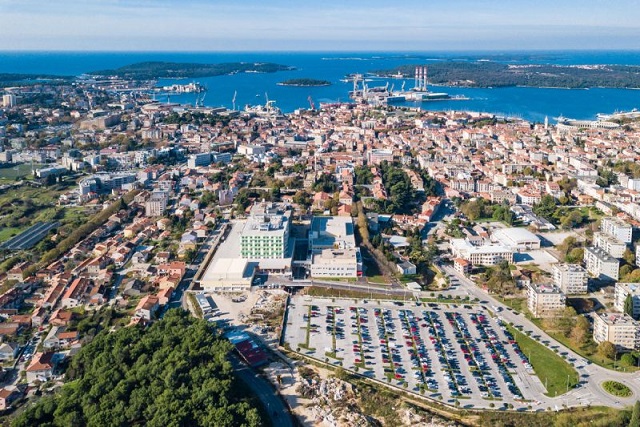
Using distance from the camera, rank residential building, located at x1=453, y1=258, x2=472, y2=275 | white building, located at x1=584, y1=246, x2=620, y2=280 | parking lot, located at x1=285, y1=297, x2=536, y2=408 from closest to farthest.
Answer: parking lot, located at x1=285, y1=297, x2=536, y2=408 < white building, located at x1=584, y1=246, x2=620, y2=280 < residential building, located at x1=453, y1=258, x2=472, y2=275

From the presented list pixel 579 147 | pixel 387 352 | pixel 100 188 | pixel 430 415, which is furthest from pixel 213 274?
pixel 579 147

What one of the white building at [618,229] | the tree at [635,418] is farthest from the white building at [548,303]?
the white building at [618,229]

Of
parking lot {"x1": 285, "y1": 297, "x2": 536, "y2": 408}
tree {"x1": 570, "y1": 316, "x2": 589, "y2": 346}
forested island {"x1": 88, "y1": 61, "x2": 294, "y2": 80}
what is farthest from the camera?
forested island {"x1": 88, "y1": 61, "x2": 294, "y2": 80}

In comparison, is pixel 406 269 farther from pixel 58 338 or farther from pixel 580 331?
pixel 58 338

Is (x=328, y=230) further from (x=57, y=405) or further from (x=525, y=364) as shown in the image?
(x=57, y=405)

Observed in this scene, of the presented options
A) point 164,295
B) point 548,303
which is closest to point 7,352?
point 164,295

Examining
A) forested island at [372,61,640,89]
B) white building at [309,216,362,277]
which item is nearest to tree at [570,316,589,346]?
white building at [309,216,362,277]

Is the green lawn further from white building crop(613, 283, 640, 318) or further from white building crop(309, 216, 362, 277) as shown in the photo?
white building crop(309, 216, 362, 277)
